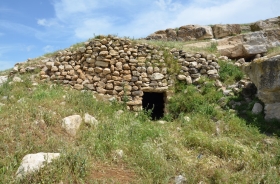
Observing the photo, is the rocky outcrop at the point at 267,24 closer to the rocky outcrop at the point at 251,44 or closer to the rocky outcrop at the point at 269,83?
the rocky outcrop at the point at 251,44

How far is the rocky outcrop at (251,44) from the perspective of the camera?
339 inches

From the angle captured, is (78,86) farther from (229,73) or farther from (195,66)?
(229,73)

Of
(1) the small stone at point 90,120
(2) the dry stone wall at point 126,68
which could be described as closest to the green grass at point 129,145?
(1) the small stone at point 90,120

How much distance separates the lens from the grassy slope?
144 inches

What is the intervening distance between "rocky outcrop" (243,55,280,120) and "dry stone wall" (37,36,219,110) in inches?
66.6

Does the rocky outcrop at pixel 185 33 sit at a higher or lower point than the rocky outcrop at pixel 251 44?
higher

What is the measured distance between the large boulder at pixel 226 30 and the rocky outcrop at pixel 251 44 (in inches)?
103

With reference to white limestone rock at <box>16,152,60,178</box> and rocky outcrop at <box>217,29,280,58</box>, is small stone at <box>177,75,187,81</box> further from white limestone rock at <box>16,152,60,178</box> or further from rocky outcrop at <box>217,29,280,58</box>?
white limestone rock at <box>16,152,60,178</box>

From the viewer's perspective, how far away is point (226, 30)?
1237 cm

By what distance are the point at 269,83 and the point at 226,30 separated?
7291 millimetres

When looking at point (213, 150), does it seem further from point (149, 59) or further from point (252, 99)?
point (149, 59)

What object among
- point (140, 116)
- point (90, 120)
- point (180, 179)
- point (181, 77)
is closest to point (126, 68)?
point (181, 77)

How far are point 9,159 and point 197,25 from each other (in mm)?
11589

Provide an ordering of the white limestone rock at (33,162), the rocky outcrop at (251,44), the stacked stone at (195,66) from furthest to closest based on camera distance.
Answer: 1. the rocky outcrop at (251,44)
2. the stacked stone at (195,66)
3. the white limestone rock at (33,162)
